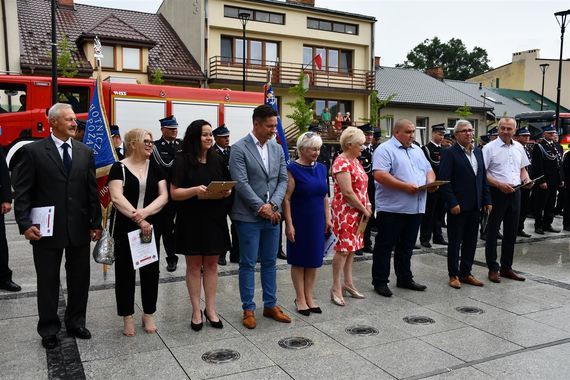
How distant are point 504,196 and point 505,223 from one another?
1.24ft

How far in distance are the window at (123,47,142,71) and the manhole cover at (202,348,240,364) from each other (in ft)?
71.8

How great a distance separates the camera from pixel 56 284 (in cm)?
417

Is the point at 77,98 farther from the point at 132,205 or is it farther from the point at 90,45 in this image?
the point at 90,45

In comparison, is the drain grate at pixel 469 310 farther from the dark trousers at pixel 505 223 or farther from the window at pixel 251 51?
the window at pixel 251 51

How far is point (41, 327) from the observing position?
412cm

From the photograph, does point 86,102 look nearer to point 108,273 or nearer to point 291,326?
point 108,273

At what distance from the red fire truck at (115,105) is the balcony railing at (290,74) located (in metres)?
13.8

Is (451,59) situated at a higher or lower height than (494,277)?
higher

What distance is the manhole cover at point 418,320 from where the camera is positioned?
4.78 m

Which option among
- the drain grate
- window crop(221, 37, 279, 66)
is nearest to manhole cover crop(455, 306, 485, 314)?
the drain grate

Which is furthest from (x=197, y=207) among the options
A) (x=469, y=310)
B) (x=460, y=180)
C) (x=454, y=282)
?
(x=454, y=282)

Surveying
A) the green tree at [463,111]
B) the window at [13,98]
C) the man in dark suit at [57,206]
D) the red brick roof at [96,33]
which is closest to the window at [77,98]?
the window at [13,98]

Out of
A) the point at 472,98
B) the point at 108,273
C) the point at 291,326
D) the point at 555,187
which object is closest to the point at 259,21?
the point at 472,98

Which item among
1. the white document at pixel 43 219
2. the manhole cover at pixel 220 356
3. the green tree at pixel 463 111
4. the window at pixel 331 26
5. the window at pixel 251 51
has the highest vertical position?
the window at pixel 331 26
